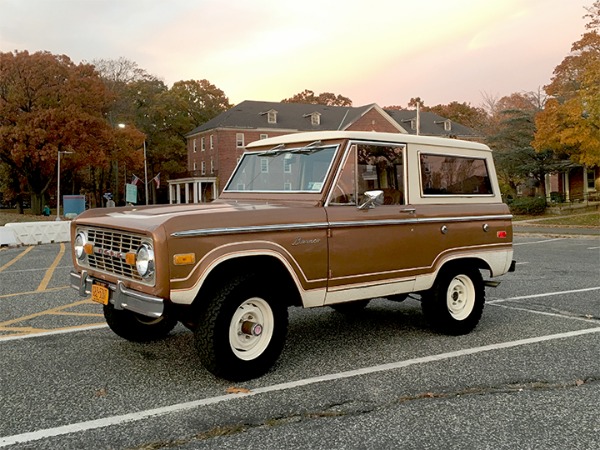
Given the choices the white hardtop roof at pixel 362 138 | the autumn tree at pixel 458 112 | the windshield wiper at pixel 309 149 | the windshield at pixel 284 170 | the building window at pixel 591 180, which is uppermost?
the autumn tree at pixel 458 112

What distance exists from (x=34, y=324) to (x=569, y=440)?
19.1 feet

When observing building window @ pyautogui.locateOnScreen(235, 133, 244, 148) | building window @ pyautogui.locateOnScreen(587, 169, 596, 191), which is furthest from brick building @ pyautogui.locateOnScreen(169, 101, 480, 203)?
building window @ pyautogui.locateOnScreen(587, 169, 596, 191)

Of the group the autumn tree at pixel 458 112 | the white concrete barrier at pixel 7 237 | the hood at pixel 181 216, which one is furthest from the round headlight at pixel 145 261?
the autumn tree at pixel 458 112

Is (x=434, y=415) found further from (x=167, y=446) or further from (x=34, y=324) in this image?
(x=34, y=324)

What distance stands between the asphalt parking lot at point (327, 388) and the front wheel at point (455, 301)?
0.17m

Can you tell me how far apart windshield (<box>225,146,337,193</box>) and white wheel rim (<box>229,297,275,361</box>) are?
1.21m

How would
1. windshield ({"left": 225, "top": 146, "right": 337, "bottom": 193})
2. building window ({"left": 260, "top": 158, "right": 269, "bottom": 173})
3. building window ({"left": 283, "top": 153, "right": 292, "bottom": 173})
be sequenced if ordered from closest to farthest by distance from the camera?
windshield ({"left": 225, "top": 146, "right": 337, "bottom": 193}) → building window ({"left": 283, "top": 153, "right": 292, "bottom": 173}) → building window ({"left": 260, "top": 158, "right": 269, "bottom": 173})

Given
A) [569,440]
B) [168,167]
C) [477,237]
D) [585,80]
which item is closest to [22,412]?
[569,440]

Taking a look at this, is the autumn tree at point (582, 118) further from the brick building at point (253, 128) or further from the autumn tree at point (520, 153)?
the brick building at point (253, 128)

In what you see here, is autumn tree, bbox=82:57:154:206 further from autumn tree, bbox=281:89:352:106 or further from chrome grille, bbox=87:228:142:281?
chrome grille, bbox=87:228:142:281

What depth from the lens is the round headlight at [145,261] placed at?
3.96 meters

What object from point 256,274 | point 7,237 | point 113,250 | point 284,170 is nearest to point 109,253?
point 113,250

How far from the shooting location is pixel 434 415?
3643 mm

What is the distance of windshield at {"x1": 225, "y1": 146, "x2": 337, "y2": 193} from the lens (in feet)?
16.4
